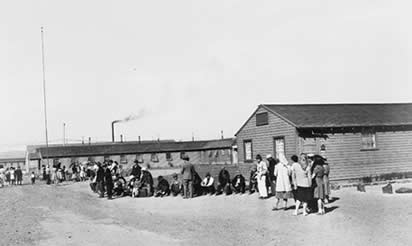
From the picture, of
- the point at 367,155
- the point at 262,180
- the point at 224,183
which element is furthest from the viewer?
the point at 367,155

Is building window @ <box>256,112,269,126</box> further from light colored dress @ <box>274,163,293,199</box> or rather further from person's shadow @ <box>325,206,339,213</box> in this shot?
person's shadow @ <box>325,206,339,213</box>

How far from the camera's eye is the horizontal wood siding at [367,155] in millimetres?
23672

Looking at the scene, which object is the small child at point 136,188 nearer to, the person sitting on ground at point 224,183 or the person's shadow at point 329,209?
the person sitting on ground at point 224,183

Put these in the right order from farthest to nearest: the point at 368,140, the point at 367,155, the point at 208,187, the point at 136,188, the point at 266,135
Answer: the point at 266,135 → the point at 368,140 → the point at 367,155 → the point at 136,188 → the point at 208,187

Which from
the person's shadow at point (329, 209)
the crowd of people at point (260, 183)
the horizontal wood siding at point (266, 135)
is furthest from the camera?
the horizontal wood siding at point (266, 135)

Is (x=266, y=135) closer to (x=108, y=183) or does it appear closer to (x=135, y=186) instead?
(x=135, y=186)

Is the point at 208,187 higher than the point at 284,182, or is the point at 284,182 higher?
the point at 284,182

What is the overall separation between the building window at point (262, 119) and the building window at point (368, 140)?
4.75 m

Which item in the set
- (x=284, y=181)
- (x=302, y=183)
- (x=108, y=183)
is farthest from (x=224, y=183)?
(x=302, y=183)

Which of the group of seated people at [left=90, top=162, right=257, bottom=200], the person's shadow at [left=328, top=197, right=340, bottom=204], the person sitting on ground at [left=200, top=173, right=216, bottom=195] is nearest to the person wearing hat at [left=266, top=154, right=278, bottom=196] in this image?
the group of seated people at [left=90, top=162, right=257, bottom=200]

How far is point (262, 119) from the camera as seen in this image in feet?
87.1

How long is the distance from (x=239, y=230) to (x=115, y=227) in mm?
3390

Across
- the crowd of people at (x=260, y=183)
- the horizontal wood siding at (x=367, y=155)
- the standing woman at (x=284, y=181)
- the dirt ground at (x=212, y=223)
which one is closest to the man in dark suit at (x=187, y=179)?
the crowd of people at (x=260, y=183)

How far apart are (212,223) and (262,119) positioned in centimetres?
1315
